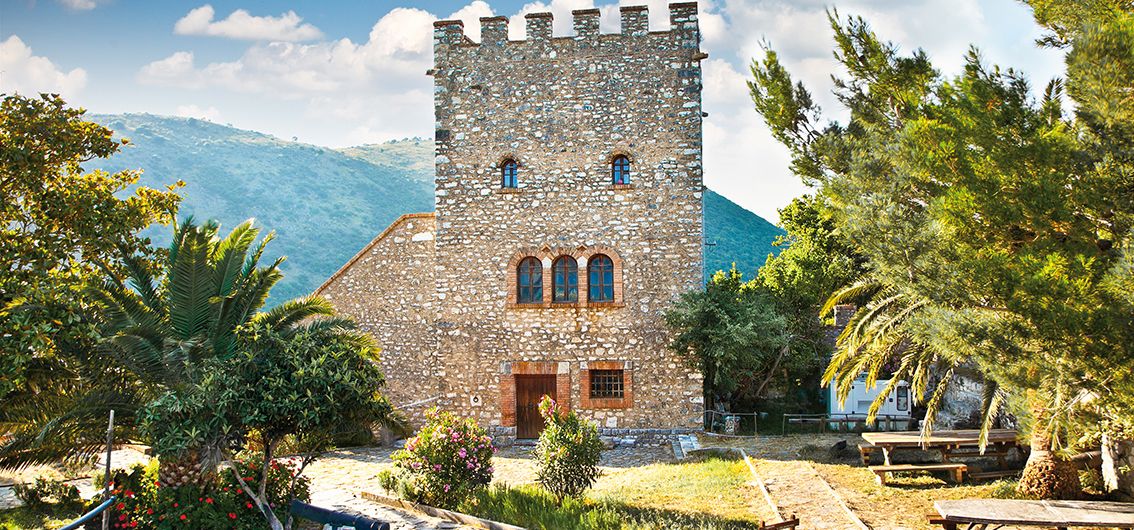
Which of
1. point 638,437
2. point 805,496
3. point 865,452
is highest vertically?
point 865,452

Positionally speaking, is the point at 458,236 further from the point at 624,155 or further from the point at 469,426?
the point at 469,426

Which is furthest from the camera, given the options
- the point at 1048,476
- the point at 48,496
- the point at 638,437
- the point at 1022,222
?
the point at 638,437

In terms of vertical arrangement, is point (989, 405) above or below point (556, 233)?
below

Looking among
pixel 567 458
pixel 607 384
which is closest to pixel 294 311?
pixel 567 458

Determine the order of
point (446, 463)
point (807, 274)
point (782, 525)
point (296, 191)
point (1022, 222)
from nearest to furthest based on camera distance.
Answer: point (1022, 222) → point (782, 525) → point (446, 463) → point (807, 274) → point (296, 191)

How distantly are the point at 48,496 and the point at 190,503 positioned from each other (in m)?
4.72

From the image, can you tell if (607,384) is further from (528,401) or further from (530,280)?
(530,280)

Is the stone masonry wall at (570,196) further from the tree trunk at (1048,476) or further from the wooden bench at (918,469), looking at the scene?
the tree trunk at (1048,476)

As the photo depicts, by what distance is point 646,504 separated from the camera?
10992 millimetres

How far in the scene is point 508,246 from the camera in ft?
60.7

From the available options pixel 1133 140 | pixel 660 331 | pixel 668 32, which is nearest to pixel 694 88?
pixel 668 32

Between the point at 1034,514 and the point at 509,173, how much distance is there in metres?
13.3

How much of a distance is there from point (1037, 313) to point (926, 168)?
2.14m

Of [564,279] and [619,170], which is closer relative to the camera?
[619,170]
